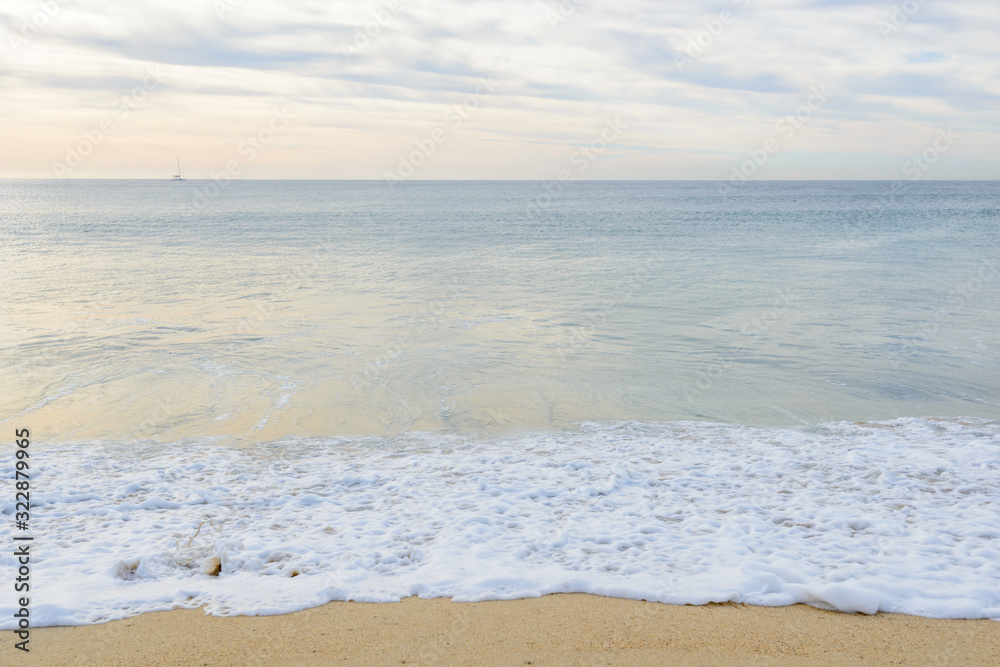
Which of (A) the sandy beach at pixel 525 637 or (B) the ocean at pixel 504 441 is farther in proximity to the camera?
(B) the ocean at pixel 504 441

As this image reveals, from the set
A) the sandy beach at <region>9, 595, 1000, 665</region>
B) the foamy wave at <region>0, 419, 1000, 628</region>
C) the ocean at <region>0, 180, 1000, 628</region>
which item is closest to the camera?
the sandy beach at <region>9, 595, 1000, 665</region>

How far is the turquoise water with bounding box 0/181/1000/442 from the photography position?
10195 mm

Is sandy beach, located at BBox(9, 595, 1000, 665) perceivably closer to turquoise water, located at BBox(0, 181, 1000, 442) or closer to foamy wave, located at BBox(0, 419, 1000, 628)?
foamy wave, located at BBox(0, 419, 1000, 628)

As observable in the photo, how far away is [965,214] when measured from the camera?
5978cm

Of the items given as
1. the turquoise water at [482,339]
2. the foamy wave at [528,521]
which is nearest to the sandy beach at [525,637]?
the foamy wave at [528,521]

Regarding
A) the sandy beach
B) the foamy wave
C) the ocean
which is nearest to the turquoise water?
the ocean

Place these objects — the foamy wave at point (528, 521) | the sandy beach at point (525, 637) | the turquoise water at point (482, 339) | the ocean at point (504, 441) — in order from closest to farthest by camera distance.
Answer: the sandy beach at point (525, 637), the foamy wave at point (528, 521), the ocean at point (504, 441), the turquoise water at point (482, 339)

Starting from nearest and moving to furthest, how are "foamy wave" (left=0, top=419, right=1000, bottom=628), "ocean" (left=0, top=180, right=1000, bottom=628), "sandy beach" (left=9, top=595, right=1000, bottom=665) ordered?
"sandy beach" (left=9, top=595, right=1000, bottom=665)
"foamy wave" (left=0, top=419, right=1000, bottom=628)
"ocean" (left=0, top=180, right=1000, bottom=628)

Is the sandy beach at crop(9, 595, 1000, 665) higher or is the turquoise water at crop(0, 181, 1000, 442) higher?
the turquoise water at crop(0, 181, 1000, 442)

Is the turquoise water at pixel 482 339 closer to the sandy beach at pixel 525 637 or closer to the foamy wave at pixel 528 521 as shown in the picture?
the foamy wave at pixel 528 521

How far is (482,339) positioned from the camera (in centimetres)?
1473

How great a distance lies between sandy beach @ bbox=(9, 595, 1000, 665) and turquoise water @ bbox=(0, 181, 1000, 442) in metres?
4.57

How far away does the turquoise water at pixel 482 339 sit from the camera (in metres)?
10.2

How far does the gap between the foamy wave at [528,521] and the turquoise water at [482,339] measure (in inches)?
44.8
